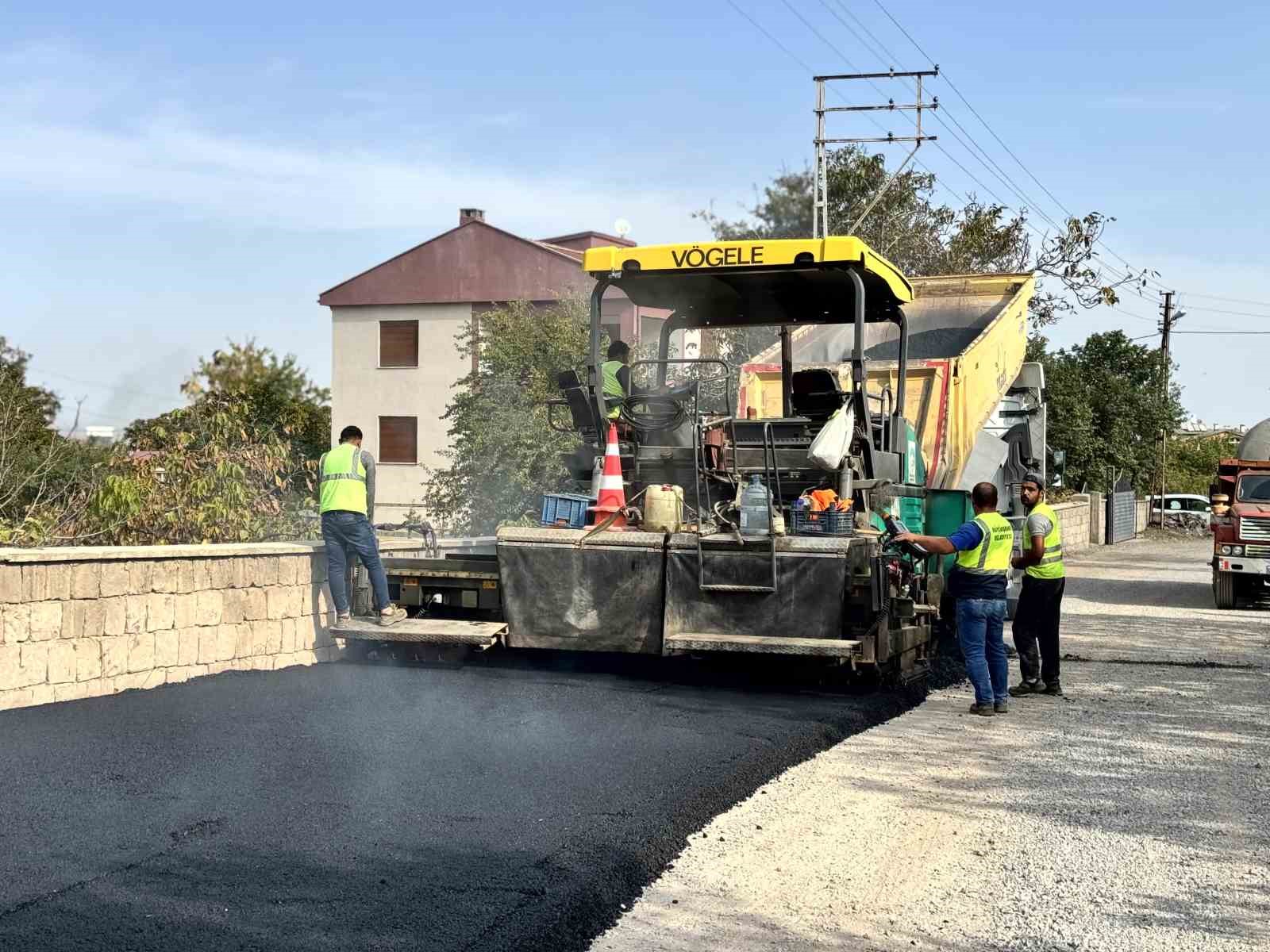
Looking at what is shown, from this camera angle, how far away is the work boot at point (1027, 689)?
30.9 ft

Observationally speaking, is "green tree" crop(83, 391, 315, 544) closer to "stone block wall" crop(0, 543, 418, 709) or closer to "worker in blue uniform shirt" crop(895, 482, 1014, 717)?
"stone block wall" crop(0, 543, 418, 709)

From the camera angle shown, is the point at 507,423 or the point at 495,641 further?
the point at 507,423

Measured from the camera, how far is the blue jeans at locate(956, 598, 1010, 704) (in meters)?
8.56

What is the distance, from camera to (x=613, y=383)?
8930mm

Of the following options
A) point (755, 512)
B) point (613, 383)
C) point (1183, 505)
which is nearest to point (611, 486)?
point (613, 383)

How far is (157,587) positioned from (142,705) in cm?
88

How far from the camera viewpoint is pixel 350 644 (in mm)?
9758

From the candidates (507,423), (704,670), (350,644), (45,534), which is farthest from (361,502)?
(507,423)

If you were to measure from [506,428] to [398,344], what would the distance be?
18.0 meters

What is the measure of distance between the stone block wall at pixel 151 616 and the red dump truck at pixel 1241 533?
39.4ft

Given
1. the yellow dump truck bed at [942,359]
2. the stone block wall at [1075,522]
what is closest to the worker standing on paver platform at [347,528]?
the yellow dump truck bed at [942,359]

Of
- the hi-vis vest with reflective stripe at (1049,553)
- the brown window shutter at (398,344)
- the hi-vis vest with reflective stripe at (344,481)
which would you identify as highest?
the brown window shutter at (398,344)

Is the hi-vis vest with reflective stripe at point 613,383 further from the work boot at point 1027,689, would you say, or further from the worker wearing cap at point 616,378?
the work boot at point 1027,689

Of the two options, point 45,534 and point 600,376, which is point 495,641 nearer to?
point 600,376
